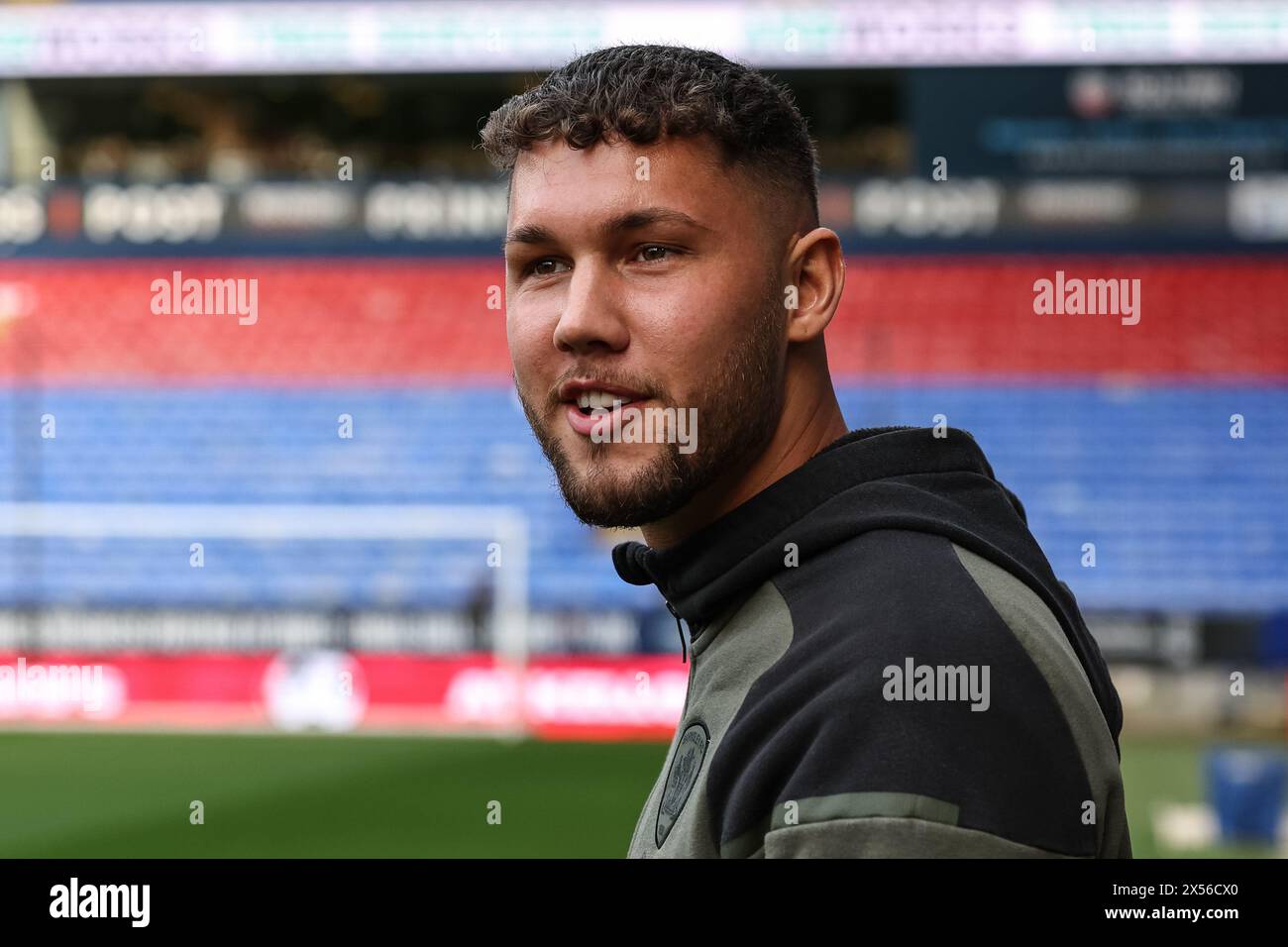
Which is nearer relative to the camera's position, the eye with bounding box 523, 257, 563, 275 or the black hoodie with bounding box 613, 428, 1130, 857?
the black hoodie with bounding box 613, 428, 1130, 857

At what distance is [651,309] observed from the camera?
3.75 ft

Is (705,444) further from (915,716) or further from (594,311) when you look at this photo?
(915,716)

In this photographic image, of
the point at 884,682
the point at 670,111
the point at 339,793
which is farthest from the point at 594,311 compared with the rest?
the point at 339,793

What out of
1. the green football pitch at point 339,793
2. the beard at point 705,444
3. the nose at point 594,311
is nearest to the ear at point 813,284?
the beard at point 705,444

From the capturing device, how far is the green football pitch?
23.0 ft

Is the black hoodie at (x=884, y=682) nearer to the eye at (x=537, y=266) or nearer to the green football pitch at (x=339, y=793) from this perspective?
the eye at (x=537, y=266)

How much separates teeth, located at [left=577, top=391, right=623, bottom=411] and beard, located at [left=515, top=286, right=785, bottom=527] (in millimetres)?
15

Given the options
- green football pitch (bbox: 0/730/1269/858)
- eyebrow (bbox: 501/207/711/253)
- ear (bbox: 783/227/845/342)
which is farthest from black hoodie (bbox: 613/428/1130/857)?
green football pitch (bbox: 0/730/1269/858)

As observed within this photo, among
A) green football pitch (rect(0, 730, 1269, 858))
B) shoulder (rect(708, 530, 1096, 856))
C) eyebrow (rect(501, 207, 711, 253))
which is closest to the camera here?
shoulder (rect(708, 530, 1096, 856))

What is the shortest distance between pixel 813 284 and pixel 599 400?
0.69ft

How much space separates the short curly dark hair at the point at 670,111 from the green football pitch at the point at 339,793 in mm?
5180

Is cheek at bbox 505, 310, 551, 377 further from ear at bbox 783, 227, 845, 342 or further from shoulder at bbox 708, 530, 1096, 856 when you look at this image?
shoulder at bbox 708, 530, 1096, 856

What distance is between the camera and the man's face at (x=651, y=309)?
3.75 ft
